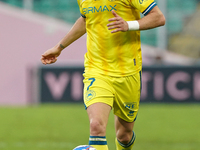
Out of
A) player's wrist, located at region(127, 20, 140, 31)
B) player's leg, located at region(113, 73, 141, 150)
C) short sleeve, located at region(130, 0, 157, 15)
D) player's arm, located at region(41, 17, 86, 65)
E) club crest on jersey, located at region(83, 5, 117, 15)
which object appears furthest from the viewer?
player's arm, located at region(41, 17, 86, 65)

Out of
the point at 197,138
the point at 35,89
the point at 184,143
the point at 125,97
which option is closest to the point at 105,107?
the point at 125,97

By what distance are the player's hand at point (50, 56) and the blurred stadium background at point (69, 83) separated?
2.15 metres

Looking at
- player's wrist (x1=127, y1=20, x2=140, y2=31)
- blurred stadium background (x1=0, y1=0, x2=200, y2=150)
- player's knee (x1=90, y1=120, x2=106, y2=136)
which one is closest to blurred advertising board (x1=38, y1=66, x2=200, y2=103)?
blurred stadium background (x1=0, y1=0, x2=200, y2=150)

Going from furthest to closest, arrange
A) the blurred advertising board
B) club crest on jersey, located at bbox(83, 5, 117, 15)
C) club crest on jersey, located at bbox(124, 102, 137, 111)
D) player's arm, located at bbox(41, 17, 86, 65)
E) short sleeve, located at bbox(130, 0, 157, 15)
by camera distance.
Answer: the blurred advertising board
player's arm, located at bbox(41, 17, 86, 65)
club crest on jersey, located at bbox(124, 102, 137, 111)
club crest on jersey, located at bbox(83, 5, 117, 15)
short sleeve, located at bbox(130, 0, 157, 15)

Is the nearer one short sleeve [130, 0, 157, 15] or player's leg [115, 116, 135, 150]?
short sleeve [130, 0, 157, 15]

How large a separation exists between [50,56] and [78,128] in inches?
168

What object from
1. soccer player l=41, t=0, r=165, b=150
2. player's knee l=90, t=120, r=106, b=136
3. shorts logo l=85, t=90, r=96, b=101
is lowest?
player's knee l=90, t=120, r=106, b=136

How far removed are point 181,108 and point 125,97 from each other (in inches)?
320

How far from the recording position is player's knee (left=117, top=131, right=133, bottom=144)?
4.75 m

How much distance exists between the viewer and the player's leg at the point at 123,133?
182 inches

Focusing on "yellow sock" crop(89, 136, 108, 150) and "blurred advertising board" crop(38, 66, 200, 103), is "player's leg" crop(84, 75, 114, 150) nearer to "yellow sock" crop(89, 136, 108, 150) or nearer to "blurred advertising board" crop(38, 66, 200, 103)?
"yellow sock" crop(89, 136, 108, 150)

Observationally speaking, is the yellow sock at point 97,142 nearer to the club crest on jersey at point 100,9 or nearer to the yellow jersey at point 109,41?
the yellow jersey at point 109,41

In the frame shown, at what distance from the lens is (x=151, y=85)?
12430mm

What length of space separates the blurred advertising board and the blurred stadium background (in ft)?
0.09
